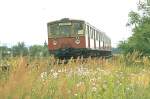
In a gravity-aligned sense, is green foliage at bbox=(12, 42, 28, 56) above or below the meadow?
above

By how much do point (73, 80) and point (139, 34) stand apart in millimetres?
23279

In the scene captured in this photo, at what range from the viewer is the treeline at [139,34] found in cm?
2977

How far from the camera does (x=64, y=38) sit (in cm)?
2872

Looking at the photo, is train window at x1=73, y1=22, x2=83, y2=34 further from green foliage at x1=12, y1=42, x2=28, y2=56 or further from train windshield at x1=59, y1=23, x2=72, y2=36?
green foliage at x1=12, y1=42, x2=28, y2=56

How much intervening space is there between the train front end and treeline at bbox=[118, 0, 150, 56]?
329 centimetres

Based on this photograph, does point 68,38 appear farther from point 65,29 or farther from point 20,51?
point 20,51

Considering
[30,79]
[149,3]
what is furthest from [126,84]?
[149,3]

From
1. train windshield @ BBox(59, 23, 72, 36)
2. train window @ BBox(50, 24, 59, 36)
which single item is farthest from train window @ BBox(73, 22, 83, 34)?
train window @ BBox(50, 24, 59, 36)

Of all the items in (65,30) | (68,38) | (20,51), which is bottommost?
(20,51)

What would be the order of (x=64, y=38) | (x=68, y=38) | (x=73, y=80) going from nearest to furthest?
(x=73, y=80), (x=68, y=38), (x=64, y=38)

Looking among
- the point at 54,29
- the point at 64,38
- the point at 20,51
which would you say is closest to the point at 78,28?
the point at 64,38

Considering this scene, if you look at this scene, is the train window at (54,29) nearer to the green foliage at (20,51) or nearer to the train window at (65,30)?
the train window at (65,30)

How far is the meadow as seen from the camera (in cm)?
593

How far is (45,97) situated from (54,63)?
3.31 meters
